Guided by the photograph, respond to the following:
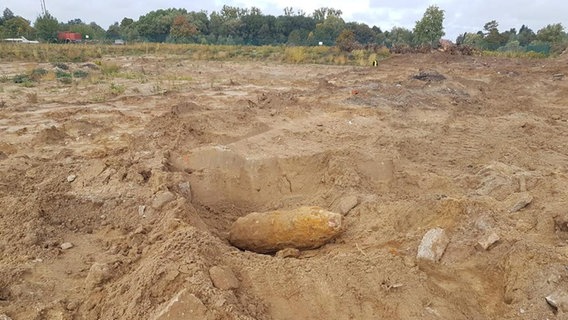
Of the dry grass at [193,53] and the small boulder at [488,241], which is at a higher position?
A: the small boulder at [488,241]

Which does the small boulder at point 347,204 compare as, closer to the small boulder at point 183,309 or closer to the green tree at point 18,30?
the small boulder at point 183,309

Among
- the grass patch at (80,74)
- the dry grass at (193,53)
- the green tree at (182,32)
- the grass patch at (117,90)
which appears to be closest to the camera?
the grass patch at (117,90)

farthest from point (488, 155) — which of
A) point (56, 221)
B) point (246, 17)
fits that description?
point (246, 17)

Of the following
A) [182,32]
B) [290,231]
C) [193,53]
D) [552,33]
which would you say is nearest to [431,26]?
[552,33]

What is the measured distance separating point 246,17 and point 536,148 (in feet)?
171

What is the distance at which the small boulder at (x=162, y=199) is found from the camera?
4.65 metres

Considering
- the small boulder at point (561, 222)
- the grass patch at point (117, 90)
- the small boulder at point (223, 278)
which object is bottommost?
the grass patch at point (117, 90)

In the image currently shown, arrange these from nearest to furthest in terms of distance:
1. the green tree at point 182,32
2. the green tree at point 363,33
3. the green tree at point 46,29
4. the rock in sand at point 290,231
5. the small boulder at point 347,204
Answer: the rock in sand at point 290,231 → the small boulder at point 347,204 → the green tree at point 46,29 → the green tree at point 182,32 → the green tree at point 363,33

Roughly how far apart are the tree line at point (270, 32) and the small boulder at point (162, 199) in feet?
77.3

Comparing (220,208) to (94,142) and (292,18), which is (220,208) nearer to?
(94,142)

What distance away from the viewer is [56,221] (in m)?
4.68

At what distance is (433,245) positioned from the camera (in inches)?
132

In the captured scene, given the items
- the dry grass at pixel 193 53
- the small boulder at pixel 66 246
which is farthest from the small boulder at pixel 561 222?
the dry grass at pixel 193 53

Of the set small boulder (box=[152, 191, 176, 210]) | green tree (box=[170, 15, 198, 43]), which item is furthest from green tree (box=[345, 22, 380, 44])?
small boulder (box=[152, 191, 176, 210])
